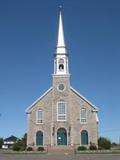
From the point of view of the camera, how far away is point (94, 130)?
59.6m

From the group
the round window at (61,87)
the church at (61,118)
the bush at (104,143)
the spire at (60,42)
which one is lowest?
the bush at (104,143)

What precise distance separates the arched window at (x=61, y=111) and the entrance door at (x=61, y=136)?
5.88 feet

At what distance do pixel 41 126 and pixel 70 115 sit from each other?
16.6 feet

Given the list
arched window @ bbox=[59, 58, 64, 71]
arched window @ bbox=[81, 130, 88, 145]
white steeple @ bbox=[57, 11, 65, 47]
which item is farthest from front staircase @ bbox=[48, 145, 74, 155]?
white steeple @ bbox=[57, 11, 65, 47]

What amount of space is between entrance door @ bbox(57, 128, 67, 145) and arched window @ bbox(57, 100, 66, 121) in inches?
70.5

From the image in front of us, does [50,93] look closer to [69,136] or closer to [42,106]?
[42,106]

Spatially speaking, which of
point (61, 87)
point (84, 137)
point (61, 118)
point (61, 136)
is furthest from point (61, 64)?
point (84, 137)

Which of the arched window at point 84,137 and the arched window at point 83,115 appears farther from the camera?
the arched window at point 83,115

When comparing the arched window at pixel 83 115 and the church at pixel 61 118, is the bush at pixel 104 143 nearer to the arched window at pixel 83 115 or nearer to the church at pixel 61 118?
the church at pixel 61 118

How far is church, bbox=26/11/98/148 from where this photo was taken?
196ft

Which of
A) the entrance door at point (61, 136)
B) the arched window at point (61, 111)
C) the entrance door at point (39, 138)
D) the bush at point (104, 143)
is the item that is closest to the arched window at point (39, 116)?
the entrance door at point (39, 138)

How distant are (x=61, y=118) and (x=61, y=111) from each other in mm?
1150

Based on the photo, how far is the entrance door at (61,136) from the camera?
59500 millimetres

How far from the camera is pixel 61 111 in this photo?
200 ft
